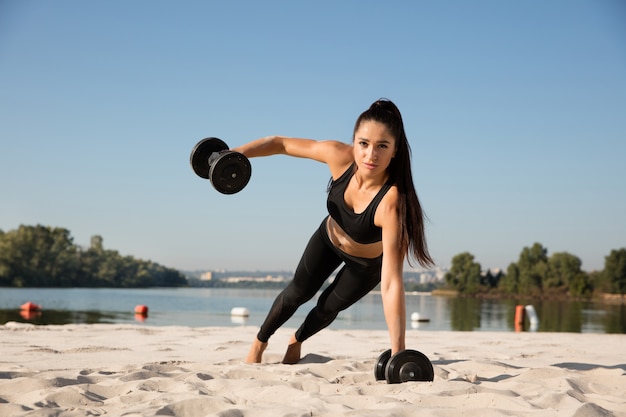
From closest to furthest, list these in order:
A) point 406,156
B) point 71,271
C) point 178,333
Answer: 1. point 406,156
2. point 178,333
3. point 71,271

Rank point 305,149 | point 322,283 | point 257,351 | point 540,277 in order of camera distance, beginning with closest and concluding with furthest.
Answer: point 305,149
point 322,283
point 257,351
point 540,277

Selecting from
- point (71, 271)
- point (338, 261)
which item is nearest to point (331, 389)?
point (338, 261)

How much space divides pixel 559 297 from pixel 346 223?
74704mm

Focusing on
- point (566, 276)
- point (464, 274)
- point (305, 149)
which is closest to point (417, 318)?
point (305, 149)

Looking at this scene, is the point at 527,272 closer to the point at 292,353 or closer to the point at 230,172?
the point at 292,353

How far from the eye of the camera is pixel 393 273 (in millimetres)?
3242

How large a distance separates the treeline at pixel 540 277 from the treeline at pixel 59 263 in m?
45.0

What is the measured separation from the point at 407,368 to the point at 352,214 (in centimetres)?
91

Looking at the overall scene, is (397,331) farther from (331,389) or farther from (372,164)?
(372,164)

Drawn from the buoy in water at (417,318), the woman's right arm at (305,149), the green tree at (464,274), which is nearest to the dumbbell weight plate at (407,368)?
the woman's right arm at (305,149)

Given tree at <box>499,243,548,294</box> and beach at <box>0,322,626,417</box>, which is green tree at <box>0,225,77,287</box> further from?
beach at <box>0,322,626,417</box>

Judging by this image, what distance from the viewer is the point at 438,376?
3.55 m

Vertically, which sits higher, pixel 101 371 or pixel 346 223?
pixel 346 223

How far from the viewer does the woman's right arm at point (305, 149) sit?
3.61 meters
